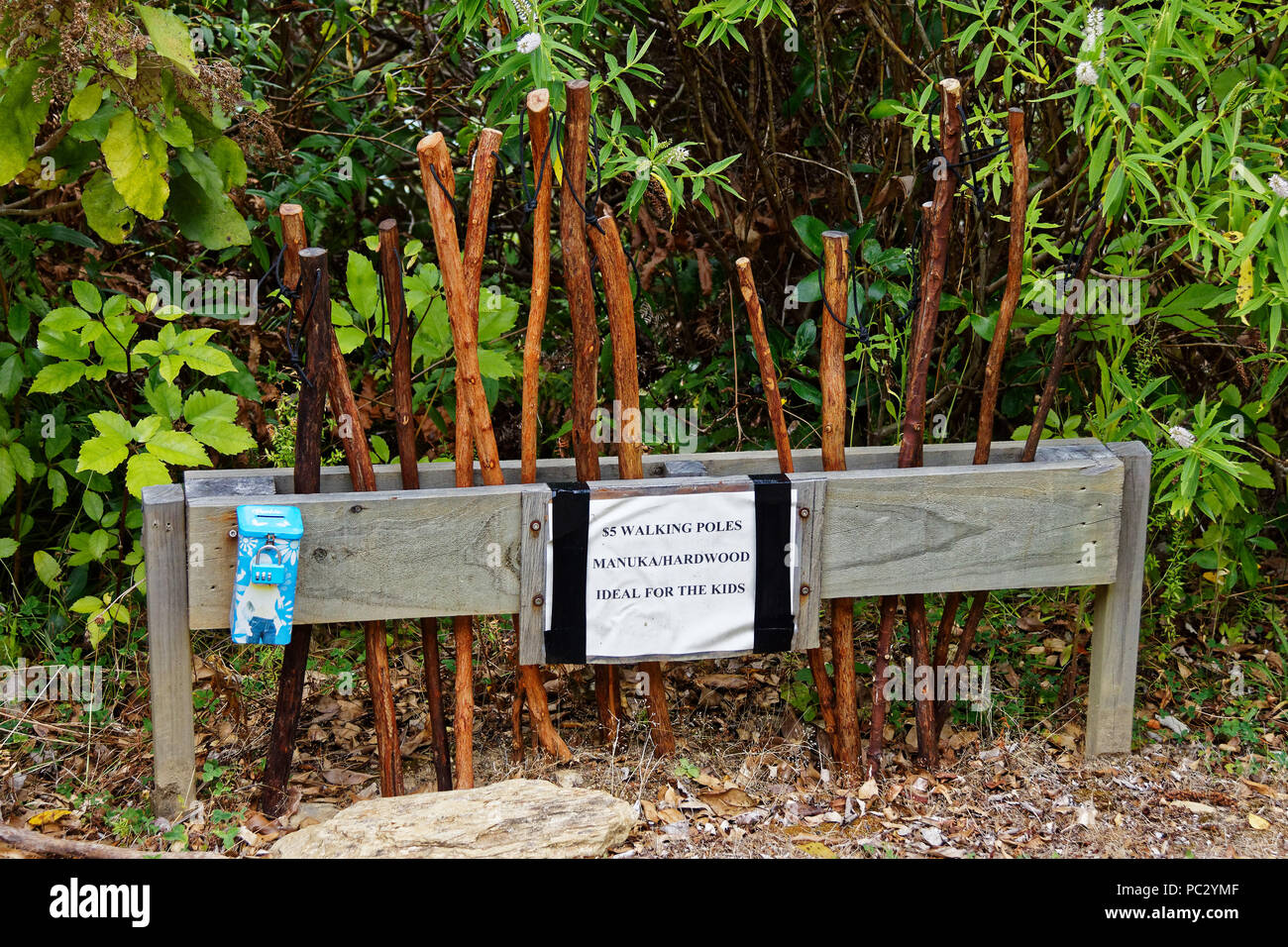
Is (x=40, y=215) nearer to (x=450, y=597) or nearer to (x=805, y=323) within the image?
(x=450, y=597)

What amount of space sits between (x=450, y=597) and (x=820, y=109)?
7.11 feet

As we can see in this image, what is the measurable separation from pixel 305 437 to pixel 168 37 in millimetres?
1028

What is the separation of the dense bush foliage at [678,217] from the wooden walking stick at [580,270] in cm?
13

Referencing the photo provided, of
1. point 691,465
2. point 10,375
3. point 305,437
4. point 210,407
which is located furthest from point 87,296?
point 691,465

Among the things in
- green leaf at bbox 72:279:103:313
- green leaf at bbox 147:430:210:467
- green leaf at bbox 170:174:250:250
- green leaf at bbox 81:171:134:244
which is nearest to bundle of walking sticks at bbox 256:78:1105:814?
green leaf at bbox 147:430:210:467

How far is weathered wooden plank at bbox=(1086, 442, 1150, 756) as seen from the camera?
3197 millimetres

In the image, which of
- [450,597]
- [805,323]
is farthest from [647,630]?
[805,323]

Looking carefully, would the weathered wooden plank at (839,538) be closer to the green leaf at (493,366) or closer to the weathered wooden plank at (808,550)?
the weathered wooden plank at (808,550)

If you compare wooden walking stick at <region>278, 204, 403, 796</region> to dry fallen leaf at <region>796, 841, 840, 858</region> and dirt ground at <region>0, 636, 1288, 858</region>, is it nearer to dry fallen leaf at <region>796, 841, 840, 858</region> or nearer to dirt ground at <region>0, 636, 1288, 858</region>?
dirt ground at <region>0, 636, 1288, 858</region>

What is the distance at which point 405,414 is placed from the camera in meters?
3.02

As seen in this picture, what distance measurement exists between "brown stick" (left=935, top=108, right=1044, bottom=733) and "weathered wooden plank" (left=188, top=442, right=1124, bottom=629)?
141 mm

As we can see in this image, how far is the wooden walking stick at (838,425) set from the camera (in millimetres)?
3037

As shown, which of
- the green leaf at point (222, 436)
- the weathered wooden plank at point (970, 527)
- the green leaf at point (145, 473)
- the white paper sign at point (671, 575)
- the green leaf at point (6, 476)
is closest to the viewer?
the white paper sign at point (671, 575)

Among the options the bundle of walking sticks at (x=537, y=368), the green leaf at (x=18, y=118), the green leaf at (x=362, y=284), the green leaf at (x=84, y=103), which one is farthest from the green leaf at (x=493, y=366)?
the green leaf at (x=18, y=118)
